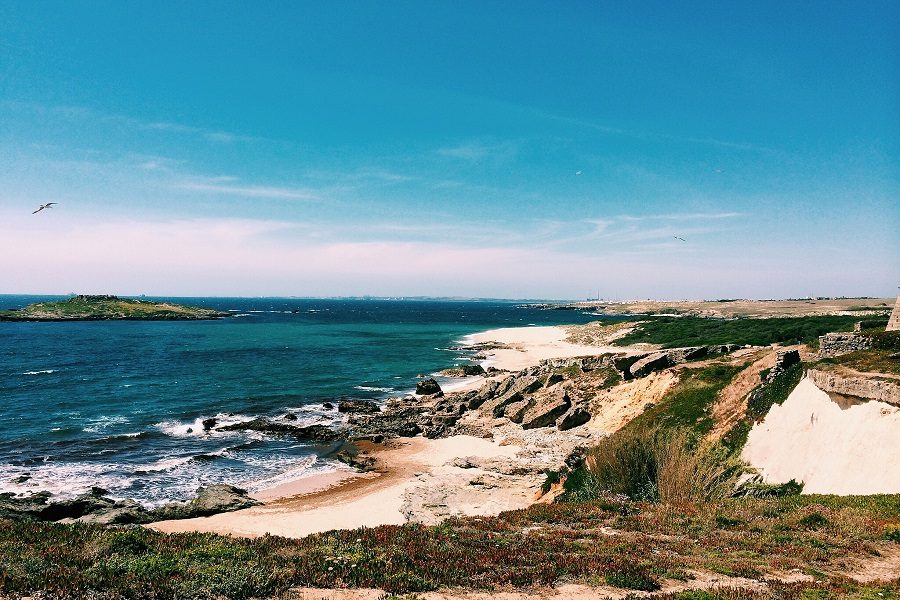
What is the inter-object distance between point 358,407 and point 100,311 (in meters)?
152

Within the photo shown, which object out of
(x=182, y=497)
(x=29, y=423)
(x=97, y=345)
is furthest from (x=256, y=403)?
(x=97, y=345)

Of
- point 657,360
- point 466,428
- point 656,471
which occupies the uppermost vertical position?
point 657,360

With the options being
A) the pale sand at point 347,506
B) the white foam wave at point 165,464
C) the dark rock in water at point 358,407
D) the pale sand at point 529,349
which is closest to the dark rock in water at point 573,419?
the pale sand at point 347,506

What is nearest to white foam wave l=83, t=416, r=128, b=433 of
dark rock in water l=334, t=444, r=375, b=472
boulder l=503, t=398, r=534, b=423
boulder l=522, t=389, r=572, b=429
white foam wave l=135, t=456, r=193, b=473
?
white foam wave l=135, t=456, r=193, b=473

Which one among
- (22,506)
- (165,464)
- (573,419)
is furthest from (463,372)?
(22,506)

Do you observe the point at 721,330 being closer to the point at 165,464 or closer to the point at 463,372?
the point at 463,372

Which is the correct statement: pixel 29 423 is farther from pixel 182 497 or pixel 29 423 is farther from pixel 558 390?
pixel 558 390

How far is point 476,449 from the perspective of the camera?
3198 centimetres

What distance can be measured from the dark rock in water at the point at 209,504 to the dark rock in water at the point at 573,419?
20.7 metres

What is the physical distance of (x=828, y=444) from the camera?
18.6 meters

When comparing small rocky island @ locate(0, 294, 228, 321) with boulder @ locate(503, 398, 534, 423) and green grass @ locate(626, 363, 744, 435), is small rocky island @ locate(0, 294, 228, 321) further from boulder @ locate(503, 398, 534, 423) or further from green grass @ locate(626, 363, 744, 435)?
green grass @ locate(626, 363, 744, 435)

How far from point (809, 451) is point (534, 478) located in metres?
12.2

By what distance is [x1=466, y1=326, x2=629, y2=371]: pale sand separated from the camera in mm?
73438

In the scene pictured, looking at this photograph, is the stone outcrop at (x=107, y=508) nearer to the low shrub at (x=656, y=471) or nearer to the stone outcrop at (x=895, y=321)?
the low shrub at (x=656, y=471)
